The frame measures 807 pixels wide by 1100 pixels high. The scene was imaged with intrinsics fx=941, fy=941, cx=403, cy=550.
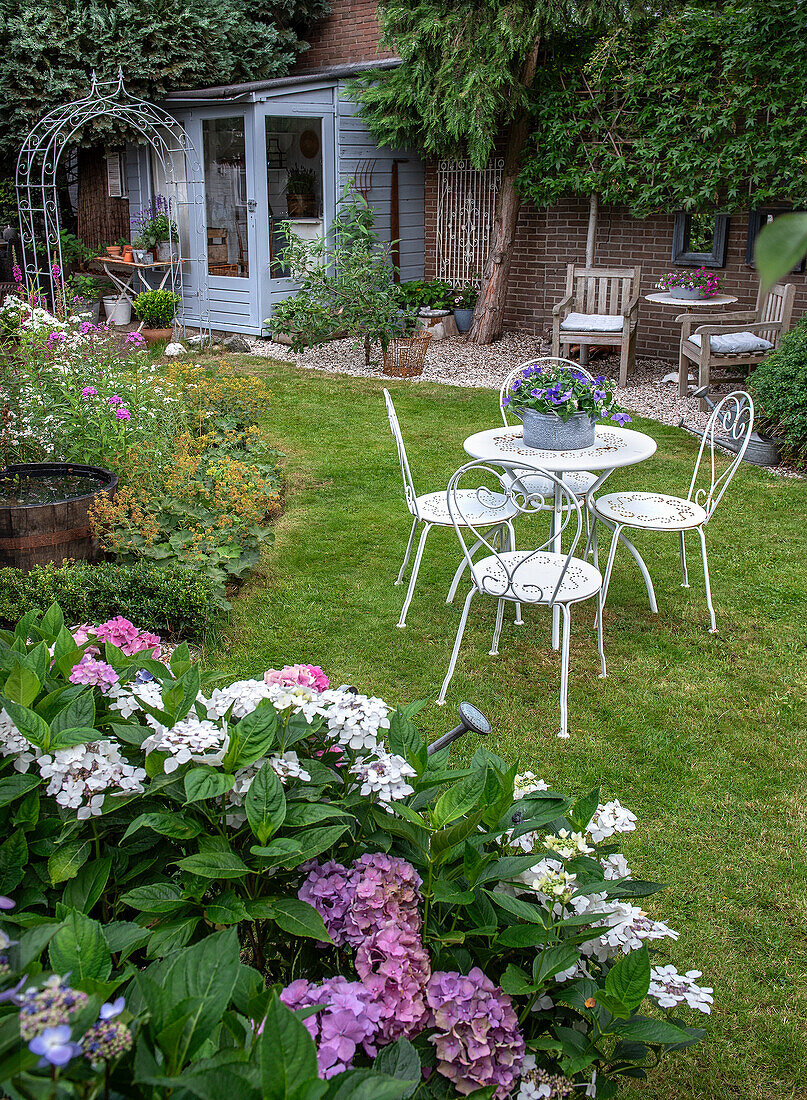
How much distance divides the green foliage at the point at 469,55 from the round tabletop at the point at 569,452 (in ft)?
19.8

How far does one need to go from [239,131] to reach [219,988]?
11223mm

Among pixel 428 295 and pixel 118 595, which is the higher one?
pixel 428 295

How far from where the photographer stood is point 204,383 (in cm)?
666

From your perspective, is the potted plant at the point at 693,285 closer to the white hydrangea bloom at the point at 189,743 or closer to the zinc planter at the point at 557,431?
the zinc planter at the point at 557,431

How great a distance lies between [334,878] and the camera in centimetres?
138

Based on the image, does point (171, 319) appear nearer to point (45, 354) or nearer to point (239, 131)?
point (239, 131)

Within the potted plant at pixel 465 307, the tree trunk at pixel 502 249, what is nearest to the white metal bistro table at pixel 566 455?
the tree trunk at pixel 502 249

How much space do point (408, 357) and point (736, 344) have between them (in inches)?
123

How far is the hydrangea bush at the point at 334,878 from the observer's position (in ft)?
4.03

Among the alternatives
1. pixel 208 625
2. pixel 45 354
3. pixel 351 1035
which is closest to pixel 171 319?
pixel 45 354

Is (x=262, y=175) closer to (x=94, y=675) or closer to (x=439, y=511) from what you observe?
(x=439, y=511)

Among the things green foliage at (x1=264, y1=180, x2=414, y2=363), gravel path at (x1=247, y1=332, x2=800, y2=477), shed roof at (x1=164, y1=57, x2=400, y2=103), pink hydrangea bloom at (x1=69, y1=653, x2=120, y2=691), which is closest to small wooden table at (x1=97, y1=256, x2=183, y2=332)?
gravel path at (x1=247, y1=332, x2=800, y2=477)

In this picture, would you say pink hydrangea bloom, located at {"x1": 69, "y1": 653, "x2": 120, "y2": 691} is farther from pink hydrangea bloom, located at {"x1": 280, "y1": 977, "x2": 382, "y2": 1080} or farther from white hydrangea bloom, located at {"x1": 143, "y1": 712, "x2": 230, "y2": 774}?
pink hydrangea bloom, located at {"x1": 280, "y1": 977, "x2": 382, "y2": 1080}

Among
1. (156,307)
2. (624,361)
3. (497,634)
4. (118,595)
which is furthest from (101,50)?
(497,634)
